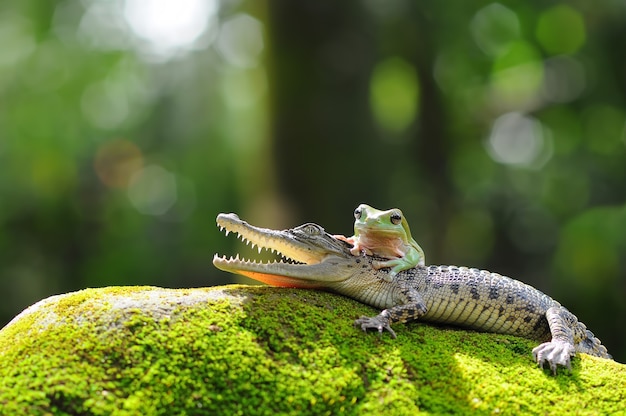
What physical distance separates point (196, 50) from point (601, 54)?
1398 cm

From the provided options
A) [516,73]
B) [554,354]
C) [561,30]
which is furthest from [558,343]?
[516,73]

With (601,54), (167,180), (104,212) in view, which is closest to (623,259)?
(601,54)

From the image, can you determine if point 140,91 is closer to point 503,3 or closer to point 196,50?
point 196,50

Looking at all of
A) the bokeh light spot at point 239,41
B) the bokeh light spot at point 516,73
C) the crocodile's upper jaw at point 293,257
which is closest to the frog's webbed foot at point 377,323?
the crocodile's upper jaw at point 293,257

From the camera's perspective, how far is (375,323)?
450cm

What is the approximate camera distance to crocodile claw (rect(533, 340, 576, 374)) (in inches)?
179

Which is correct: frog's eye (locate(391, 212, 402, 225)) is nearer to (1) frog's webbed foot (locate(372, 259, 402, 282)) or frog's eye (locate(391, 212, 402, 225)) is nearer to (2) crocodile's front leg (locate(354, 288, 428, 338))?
(1) frog's webbed foot (locate(372, 259, 402, 282))

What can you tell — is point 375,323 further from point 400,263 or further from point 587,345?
point 587,345

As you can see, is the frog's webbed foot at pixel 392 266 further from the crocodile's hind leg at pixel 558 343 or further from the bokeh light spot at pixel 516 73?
the bokeh light spot at pixel 516 73

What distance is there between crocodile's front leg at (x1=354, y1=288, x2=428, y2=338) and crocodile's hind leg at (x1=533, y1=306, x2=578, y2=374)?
85 cm

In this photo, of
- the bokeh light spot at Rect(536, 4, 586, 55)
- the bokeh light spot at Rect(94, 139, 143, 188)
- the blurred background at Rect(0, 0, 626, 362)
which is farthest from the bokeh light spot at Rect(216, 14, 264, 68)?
the bokeh light spot at Rect(536, 4, 586, 55)

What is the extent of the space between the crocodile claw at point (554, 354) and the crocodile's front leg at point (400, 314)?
82 cm

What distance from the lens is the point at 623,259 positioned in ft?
46.6

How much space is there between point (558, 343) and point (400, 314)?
1152 mm
